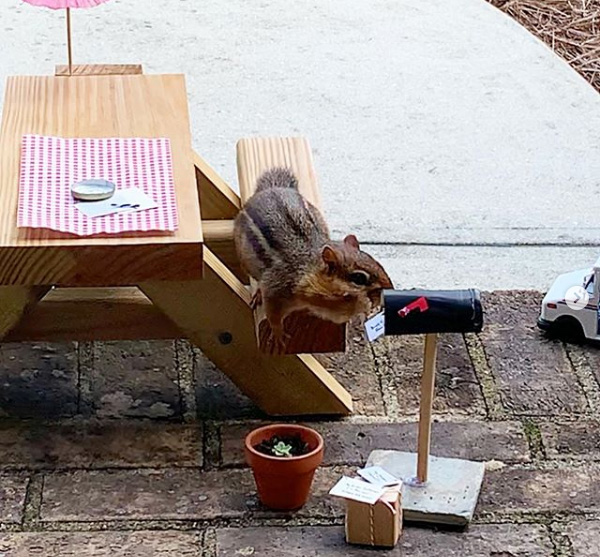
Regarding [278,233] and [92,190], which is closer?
[92,190]

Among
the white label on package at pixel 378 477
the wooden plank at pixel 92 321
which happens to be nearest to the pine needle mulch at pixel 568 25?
the wooden plank at pixel 92 321

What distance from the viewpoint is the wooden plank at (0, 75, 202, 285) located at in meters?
2.49

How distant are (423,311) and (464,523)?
46 cm

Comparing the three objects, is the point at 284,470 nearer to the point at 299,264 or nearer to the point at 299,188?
the point at 299,264

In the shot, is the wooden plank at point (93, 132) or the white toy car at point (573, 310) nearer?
the wooden plank at point (93, 132)

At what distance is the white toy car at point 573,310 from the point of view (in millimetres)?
3281

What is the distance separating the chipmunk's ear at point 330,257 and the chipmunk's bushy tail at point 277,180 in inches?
13.9

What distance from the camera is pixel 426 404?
8.64 feet

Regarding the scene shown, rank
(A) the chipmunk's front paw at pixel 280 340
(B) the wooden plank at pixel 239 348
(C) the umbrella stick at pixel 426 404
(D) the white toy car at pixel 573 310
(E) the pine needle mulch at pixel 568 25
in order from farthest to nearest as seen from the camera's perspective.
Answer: (E) the pine needle mulch at pixel 568 25 < (D) the white toy car at pixel 573 310 < (B) the wooden plank at pixel 239 348 < (A) the chipmunk's front paw at pixel 280 340 < (C) the umbrella stick at pixel 426 404

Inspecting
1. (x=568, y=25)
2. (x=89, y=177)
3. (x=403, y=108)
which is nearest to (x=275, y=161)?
(x=89, y=177)

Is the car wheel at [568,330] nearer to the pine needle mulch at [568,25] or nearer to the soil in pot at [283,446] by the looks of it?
the soil in pot at [283,446]

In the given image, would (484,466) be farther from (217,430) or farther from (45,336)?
(45,336)

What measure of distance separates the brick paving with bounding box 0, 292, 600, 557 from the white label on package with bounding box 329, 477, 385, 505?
0.12m

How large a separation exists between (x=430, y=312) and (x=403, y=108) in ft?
8.29
